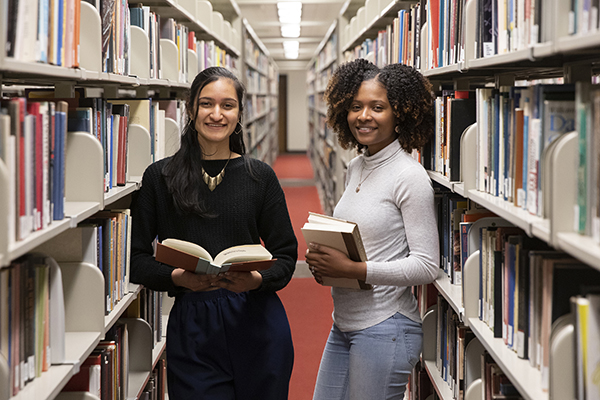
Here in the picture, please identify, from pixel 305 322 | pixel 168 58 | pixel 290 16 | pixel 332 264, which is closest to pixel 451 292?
pixel 332 264

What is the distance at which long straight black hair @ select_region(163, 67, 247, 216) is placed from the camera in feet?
5.99

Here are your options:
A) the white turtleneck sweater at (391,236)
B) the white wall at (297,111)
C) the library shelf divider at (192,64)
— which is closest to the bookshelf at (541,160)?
the white turtleneck sweater at (391,236)

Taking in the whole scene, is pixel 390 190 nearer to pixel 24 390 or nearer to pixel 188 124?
pixel 188 124

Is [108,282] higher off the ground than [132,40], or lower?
lower

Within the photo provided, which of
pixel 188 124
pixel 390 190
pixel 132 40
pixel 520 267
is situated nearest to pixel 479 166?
pixel 390 190

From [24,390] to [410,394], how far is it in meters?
1.84

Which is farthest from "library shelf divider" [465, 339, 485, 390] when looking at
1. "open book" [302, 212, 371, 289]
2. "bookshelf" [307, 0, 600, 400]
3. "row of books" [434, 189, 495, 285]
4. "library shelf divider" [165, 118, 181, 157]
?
"library shelf divider" [165, 118, 181, 157]

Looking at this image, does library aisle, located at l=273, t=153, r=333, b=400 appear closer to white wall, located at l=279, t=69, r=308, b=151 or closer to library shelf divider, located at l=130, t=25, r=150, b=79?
library shelf divider, located at l=130, t=25, r=150, b=79

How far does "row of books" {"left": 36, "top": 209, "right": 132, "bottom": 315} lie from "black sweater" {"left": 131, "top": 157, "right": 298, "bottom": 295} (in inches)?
4.7

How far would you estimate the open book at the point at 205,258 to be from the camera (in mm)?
1615

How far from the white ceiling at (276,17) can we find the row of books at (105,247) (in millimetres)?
4292

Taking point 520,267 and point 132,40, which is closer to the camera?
point 520,267

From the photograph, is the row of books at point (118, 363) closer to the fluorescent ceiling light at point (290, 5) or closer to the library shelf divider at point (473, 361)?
the library shelf divider at point (473, 361)

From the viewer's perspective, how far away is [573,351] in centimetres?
113
